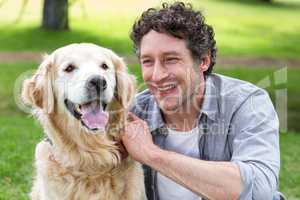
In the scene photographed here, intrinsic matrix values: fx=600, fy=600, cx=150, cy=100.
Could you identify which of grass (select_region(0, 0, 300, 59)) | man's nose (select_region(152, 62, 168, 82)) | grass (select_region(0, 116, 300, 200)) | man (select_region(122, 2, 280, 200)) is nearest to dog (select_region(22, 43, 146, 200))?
man (select_region(122, 2, 280, 200))

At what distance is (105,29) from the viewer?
1925cm

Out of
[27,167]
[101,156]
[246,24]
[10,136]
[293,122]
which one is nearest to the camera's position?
[101,156]

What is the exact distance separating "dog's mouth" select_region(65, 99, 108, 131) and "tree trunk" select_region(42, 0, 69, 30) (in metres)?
11.1

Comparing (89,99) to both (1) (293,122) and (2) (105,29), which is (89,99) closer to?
(1) (293,122)

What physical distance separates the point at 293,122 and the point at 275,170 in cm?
734

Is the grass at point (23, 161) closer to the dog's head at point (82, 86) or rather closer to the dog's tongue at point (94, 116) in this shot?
the dog's head at point (82, 86)

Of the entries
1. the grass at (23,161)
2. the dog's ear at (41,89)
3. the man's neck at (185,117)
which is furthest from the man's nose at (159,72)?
the grass at (23,161)

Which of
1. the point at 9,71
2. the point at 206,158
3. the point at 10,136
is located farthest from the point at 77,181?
the point at 9,71

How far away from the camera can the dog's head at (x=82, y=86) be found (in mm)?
3420

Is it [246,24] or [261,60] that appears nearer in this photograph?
[261,60]

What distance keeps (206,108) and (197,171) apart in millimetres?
591

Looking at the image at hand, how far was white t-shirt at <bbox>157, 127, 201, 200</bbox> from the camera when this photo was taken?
12.3 ft

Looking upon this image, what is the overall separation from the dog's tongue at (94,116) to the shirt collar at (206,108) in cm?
45

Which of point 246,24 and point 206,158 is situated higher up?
point 206,158
